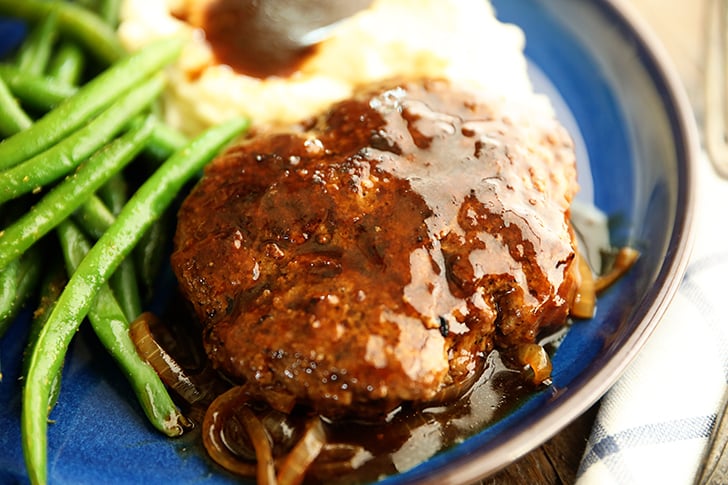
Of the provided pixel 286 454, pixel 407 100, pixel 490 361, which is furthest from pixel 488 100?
pixel 286 454

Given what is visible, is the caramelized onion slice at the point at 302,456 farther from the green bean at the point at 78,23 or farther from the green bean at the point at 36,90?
the green bean at the point at 78,23

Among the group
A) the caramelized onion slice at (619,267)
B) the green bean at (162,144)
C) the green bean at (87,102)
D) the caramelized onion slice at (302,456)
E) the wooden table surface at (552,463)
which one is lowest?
the wooden table surface at (552,463)

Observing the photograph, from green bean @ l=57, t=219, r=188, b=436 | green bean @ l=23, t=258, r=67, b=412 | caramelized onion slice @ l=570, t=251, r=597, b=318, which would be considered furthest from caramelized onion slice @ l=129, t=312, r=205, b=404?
caramelized onion slice @ l=570, t=251, r=597, b=318

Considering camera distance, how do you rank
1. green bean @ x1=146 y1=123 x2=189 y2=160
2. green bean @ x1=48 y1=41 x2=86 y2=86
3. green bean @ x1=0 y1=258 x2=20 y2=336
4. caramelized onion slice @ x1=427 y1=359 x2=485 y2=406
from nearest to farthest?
1. caramelized onion slice @ x1=427 y1=359 x2=485 y2=406
2. green bean @ x1=0 y1=258 x2=20 y2=336
3. green bean @ x1=146 y1=123 x2=189 y2=160
4. green bean @ x1=48 y1=41 x2=86 y2=86

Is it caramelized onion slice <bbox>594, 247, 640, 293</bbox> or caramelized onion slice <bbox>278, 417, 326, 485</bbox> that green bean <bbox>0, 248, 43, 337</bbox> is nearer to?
caramelized onion slice <bbox>278, 417, 326, 485</bbox>

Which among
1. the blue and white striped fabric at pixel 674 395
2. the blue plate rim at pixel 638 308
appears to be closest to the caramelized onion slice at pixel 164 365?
the blue plate rim at pixel 638 308

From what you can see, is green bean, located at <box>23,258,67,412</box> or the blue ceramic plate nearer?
the blue ceramic plate

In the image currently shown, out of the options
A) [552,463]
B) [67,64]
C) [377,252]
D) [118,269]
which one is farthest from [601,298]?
[67,64]

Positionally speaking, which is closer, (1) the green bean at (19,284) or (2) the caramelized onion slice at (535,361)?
(2) the caramelized onion slice at (535,361)
